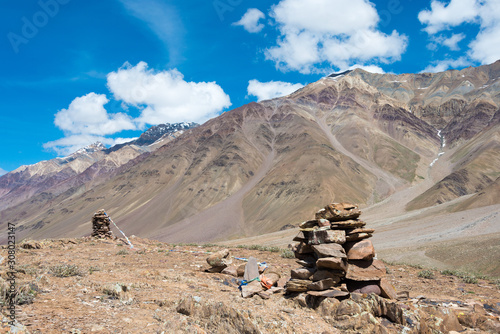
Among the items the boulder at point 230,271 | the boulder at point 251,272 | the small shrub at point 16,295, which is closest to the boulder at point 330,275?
the boulder at point 251,272

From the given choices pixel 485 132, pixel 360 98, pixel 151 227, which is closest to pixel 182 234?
pixel 151 227

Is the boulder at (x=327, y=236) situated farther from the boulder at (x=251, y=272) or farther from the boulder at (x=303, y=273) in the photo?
the boulder at (x=251, y=272)

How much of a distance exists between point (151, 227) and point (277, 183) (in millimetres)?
40529

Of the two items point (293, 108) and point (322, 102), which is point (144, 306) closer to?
point (293, 108)

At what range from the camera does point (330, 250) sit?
933cm

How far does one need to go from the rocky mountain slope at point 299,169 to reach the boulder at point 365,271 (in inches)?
2061

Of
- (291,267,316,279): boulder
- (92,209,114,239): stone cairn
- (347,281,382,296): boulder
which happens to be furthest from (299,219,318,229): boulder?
(92,209,114,239): stone cairn

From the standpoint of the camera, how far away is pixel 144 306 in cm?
739

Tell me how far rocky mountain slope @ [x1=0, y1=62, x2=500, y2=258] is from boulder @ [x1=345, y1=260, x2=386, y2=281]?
52.4 m

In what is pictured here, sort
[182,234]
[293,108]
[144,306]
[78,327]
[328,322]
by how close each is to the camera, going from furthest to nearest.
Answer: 1. [293,108]
2. [182,234]
3. [328,322]
4. [144,306]
5. [78,327]

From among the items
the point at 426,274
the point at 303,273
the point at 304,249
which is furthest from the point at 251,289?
the point at 426,274

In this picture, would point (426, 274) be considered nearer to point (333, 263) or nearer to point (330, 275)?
point (330, 275)

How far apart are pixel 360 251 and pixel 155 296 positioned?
20.1 ft

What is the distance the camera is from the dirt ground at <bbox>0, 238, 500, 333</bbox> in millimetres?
6078
